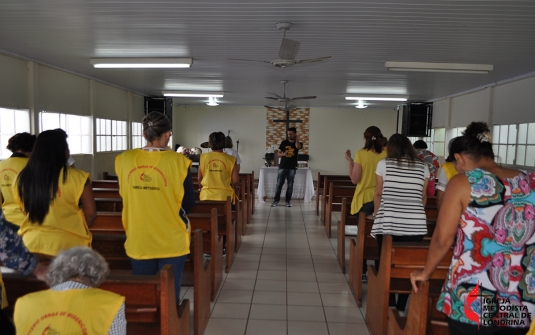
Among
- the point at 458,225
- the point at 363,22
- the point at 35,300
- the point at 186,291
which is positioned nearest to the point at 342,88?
the point at 363,22

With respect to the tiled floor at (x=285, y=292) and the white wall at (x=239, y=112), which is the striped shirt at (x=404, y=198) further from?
the white wall at (x=239, y=112)

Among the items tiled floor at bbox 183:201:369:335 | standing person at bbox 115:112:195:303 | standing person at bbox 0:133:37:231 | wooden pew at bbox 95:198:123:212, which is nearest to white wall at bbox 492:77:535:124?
tiled floor at bbox 183:201:369:335

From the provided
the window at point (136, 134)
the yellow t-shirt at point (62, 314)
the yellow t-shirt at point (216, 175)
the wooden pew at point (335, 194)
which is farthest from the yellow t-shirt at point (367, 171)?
the window at point (136, 134)

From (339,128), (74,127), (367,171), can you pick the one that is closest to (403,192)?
(367,171)

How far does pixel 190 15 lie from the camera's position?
406 centimetres

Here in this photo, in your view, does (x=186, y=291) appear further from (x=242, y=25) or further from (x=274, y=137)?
(x=274, y=137)

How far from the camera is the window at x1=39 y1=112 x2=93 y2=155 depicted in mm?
7504

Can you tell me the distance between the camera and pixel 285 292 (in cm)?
407

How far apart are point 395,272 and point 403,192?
601mm

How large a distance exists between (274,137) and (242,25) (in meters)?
10.9

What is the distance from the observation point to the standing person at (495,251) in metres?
1.61

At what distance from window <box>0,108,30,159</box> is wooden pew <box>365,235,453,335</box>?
18.6 feet

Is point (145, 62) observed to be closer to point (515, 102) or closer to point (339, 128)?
point (515, 102)

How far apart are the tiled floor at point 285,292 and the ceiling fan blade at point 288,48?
234 centimetres
